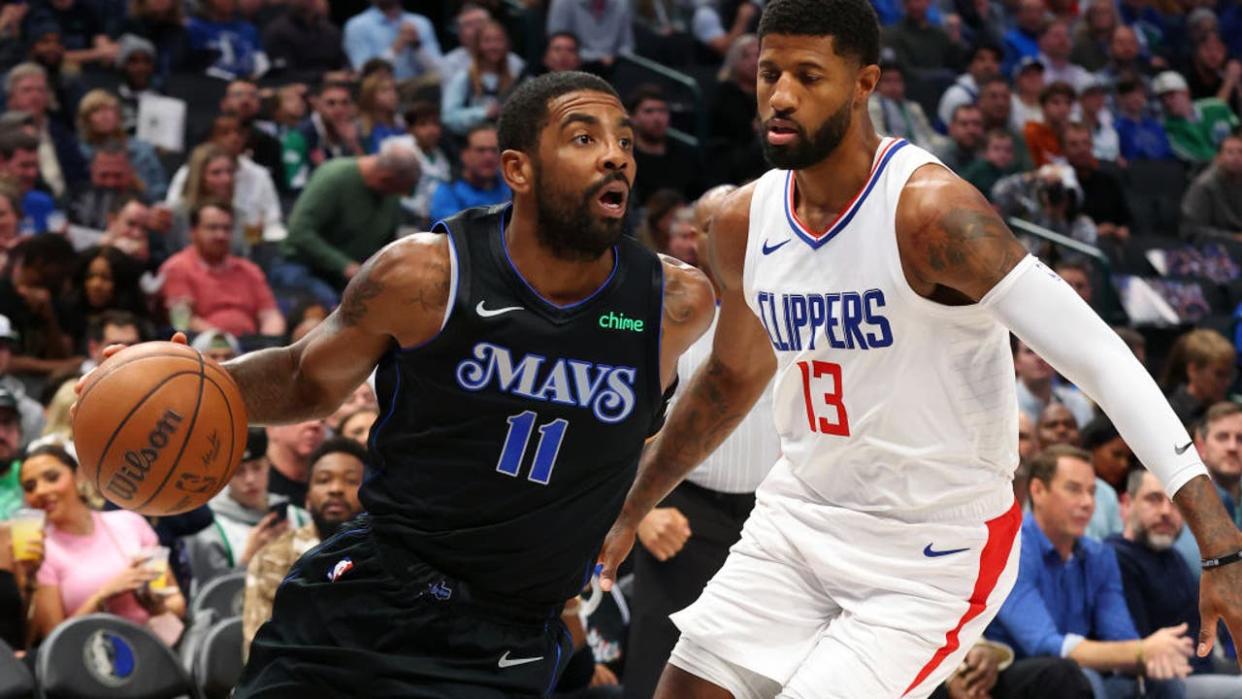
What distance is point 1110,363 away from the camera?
11.5 ft

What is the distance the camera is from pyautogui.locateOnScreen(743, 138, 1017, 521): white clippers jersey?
3.79 m

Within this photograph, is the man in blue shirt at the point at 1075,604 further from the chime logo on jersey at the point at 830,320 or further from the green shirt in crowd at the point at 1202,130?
the green shirt in crowd at the point at 1202,130

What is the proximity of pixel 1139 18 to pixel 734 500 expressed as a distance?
1223cm

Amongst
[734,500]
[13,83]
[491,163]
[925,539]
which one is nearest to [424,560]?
[925,539]

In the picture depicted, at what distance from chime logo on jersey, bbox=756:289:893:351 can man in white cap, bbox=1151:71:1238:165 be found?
11.8 metres

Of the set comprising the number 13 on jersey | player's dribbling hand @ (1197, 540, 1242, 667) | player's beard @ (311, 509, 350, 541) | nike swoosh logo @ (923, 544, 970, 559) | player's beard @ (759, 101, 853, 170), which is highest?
player's beard @ (759, 101, 853, 170)

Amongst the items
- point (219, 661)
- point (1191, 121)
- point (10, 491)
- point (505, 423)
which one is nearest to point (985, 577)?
point (505, 423)

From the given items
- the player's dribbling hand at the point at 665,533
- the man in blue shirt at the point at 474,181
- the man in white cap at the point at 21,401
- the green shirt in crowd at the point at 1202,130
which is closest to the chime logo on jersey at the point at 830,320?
the player's dribbling hand at the point at 665,533

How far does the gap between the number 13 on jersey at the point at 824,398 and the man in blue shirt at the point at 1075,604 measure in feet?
10.4

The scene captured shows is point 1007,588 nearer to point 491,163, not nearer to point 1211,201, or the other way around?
point 491,163

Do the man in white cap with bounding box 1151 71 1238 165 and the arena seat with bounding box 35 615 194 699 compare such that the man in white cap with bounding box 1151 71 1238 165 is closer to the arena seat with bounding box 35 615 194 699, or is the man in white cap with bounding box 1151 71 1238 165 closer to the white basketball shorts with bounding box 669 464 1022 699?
the arena seat with bounding box 35 615 194 699

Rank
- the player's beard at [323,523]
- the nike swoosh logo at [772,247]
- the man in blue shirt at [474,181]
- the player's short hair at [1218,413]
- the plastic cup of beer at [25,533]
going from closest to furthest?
the nike swoosh logo at [772,247] → the plastic cup of beer at [25,533] → the player's beard at [323,523] → the player's short hair at [1218,413] → the man in blue shirt at [474,181]

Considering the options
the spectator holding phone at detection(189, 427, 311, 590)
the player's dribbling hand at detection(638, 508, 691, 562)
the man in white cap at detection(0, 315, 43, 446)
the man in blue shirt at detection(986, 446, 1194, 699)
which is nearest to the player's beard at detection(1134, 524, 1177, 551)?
the man in blue shirt at detection(986, 446, 1194, 699)

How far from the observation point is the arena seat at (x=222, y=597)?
21.9ft
